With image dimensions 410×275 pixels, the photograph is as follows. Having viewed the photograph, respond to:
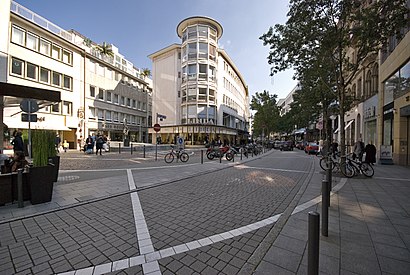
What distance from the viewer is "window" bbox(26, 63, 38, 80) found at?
Answer: 21984mm

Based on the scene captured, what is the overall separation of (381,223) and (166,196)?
16.8 ft

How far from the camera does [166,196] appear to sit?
19.9ft

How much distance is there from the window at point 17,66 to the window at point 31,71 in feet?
2.09

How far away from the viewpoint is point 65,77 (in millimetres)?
26500

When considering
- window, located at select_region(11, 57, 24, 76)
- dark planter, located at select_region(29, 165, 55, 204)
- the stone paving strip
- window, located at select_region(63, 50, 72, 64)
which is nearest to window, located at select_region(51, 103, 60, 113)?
window, located at select_region(11, 57, 24, 76)

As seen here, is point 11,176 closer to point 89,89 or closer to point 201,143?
point 89,89

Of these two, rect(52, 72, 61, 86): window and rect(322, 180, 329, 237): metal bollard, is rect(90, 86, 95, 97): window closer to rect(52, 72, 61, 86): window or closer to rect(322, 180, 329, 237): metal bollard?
rect(52, 72, 61, 86): window

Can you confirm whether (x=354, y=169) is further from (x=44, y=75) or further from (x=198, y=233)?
A: (x=44, y=75)

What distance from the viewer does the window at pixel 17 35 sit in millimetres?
20500

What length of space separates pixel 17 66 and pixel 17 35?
319 cm

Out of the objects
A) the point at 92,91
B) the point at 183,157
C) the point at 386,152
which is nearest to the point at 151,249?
the point at 183,157

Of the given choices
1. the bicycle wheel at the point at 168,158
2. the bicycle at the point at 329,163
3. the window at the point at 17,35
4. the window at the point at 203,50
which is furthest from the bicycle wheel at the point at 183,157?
the window at the point at 203,50

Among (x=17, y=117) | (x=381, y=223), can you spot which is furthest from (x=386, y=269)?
(x=17, y=117)

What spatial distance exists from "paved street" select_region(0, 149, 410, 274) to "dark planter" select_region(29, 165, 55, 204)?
38cm
